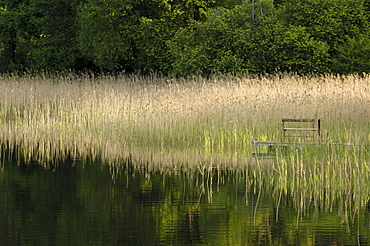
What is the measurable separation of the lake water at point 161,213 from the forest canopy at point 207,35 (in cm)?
1532

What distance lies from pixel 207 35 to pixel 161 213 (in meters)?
21.1

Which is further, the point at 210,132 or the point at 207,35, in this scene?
the point at 207,35

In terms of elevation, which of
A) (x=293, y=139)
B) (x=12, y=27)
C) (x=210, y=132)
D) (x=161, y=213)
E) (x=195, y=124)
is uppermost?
(x=12, y=27)

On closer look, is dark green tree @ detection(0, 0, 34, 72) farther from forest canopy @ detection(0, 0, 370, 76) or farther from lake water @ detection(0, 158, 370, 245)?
lake water @ detection(0, 158, 370, 245)

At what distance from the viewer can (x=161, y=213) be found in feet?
33.0

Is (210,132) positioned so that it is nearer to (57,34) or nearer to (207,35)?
(207,35)

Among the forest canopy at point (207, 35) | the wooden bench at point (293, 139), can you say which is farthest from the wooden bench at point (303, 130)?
the forest canopy at point (207, 35)

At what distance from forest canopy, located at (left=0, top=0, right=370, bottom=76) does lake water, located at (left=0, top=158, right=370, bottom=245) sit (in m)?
15.3

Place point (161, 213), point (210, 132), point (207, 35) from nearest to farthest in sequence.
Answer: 1. point (161, 213)
2. point (210, 132)
3. point (207, 35)

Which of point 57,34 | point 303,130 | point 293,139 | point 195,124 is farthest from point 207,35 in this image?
point 293,139

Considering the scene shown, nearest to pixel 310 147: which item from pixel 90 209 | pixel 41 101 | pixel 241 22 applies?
pixel 90 209

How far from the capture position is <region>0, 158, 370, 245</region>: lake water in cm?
865

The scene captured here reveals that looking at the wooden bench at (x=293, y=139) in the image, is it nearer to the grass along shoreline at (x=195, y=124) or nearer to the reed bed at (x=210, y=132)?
the reed bed at (x=210, y=132)

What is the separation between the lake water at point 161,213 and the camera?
8.65 metres
